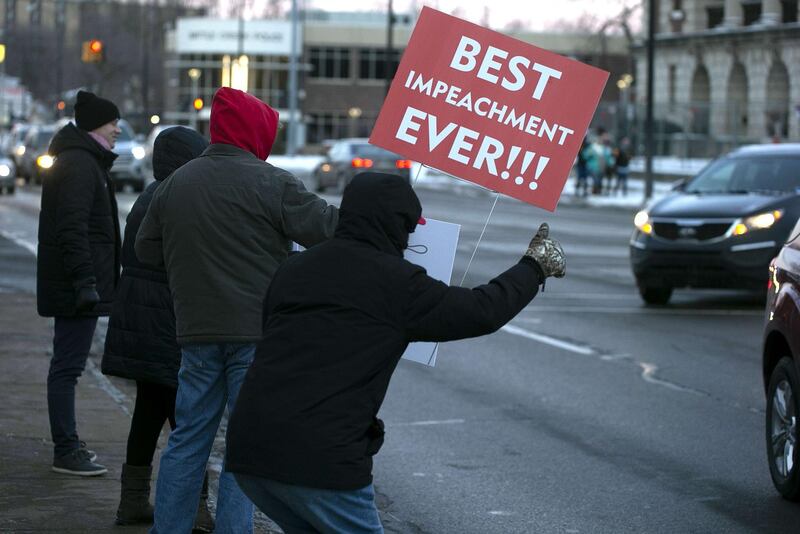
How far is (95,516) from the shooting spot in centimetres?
705

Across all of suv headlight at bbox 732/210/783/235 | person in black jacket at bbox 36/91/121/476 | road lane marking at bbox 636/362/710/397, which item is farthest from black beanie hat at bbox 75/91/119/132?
suv headlight at bbox 732/210/783/235

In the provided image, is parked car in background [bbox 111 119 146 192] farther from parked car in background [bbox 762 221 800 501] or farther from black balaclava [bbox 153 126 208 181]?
black balaclava [bbox 153 126 208 181]

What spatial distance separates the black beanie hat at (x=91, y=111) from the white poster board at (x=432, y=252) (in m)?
2.61

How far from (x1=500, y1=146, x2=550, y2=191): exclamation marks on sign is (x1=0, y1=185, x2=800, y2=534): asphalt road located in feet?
6.37

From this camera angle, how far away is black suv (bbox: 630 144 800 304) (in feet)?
54.0

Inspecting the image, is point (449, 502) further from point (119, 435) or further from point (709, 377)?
point (709, 377)

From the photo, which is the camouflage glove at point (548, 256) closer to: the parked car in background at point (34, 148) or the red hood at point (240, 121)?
the red hood at point (240, 121)

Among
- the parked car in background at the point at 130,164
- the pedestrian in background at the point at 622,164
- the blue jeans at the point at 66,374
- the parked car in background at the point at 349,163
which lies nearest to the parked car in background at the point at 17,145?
the parked car in background at the point at 130,164

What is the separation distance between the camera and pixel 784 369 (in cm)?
805

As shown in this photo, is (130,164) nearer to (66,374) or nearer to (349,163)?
(349,163)

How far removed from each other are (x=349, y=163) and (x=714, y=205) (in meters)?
26.9

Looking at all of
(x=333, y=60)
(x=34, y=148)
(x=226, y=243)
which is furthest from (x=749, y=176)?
(x=333, y=60)

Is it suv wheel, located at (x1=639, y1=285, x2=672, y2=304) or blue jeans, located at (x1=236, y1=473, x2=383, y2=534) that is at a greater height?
blue jeans, located at (x1=236, y1=473, x2=383, y2=534)

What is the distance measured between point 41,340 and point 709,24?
238ft
